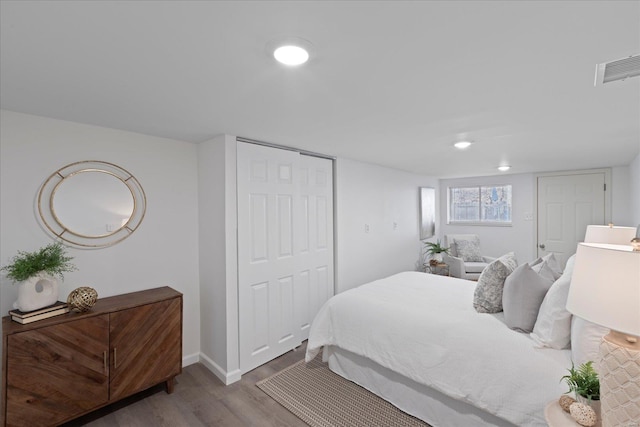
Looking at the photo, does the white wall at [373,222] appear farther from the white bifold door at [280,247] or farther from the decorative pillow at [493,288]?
the decorative pillow at [493,288]

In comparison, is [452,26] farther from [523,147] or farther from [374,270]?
[374,270]

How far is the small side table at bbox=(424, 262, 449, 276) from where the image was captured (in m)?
5.40

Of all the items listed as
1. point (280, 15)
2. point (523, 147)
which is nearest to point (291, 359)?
point (280, 15)

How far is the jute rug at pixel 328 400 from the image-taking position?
216cm

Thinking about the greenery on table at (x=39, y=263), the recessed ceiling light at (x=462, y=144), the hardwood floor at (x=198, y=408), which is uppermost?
the recessed ceiling light at (x=462, y=144)

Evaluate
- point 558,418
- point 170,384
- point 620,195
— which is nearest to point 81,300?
point 170,384

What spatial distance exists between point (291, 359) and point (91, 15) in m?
3.03

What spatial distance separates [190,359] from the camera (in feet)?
9.75

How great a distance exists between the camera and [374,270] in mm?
4430

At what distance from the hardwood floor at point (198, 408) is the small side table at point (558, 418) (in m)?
1.51

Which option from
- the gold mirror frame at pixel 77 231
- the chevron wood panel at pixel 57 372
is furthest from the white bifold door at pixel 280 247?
the chevron wood panel at pixel 57 372

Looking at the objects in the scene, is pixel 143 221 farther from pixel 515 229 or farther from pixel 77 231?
pixel 515 229

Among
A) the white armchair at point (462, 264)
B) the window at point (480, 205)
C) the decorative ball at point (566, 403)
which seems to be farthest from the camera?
the window at point (480, 205)

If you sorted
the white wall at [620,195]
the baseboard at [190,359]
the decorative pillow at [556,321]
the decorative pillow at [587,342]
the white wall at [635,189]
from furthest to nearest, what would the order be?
the white wall at [620,195] < the white wall at [635,189] < the baseboard at [190,359] < the decorative pillow at [556,321] < the decorative pillow at [587,342]
